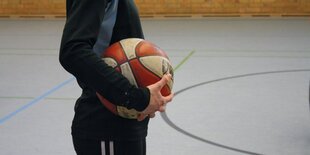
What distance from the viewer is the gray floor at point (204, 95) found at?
12.9 feet

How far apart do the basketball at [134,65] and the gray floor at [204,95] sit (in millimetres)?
2068

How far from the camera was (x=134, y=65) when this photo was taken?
66.5 inches

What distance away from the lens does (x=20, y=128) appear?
4348mm

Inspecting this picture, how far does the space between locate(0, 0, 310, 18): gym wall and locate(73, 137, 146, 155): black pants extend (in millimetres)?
9877

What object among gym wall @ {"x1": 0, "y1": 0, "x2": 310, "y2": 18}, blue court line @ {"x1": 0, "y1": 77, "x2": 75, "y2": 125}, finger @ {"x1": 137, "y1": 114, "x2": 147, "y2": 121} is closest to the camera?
finger @ {"x1": 137, "y1": 114, "x2": 147, "y2": 121}

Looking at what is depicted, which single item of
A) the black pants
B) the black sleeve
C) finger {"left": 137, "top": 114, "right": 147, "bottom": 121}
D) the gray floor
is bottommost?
the gray floor

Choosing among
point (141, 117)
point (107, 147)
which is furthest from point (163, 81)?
point (107, 147)

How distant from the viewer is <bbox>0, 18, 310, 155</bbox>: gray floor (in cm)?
394

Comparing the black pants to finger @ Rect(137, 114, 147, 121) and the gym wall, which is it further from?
the gym wall

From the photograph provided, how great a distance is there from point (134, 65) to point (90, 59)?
10.4 inches

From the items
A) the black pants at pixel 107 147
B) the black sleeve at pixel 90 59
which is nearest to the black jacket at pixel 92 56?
the black sleeve at pixel 90 59

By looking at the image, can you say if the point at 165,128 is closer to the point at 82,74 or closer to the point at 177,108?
the point at 177,108

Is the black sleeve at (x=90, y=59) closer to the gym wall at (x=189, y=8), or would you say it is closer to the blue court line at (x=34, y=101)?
the blue court line at (x=34, y=101)

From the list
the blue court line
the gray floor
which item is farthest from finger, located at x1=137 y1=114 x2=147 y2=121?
the blue court line
